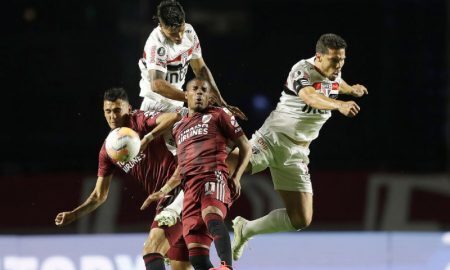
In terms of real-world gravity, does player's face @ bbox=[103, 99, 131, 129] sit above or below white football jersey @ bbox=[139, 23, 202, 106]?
below

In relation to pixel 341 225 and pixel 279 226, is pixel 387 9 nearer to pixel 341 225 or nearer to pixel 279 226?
pixel 341 225

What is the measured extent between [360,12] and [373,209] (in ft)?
9.31

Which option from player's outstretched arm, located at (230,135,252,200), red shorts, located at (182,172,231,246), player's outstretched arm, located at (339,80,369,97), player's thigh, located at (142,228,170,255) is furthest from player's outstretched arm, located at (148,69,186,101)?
player's outstretched arm, located at (339,80,369,97)

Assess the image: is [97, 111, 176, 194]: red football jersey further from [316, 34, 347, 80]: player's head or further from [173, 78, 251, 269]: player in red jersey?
[316, 34, 347, 80]: player's head

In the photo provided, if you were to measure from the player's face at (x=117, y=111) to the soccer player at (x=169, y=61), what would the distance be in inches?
9.4

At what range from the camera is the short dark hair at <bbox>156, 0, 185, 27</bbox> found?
20.1ft

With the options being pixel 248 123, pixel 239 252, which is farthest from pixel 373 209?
pixel 239 252

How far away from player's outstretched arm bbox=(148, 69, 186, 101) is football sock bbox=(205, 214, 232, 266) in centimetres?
89

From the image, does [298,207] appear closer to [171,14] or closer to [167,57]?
[167,57]

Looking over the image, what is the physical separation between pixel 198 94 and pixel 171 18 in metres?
0.56

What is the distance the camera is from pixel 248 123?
10258mm

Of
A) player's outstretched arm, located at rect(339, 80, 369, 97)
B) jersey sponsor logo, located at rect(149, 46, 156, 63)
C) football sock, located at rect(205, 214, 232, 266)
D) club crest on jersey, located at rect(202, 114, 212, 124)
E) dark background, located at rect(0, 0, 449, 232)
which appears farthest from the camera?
dark background, located at rect(0, 0, 449, 232)

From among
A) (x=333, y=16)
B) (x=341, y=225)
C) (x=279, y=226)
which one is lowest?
(x=341, y=225)

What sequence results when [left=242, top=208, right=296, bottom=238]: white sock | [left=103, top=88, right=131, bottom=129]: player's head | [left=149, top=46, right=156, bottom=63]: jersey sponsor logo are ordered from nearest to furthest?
[left=103, top=88, right=131, bottom=129]: player's head < [left=149, top=46, right=156, bottom=63]: jersey sponsor logo < [left=242, top=208, right=296, bottom=238]: white sock
